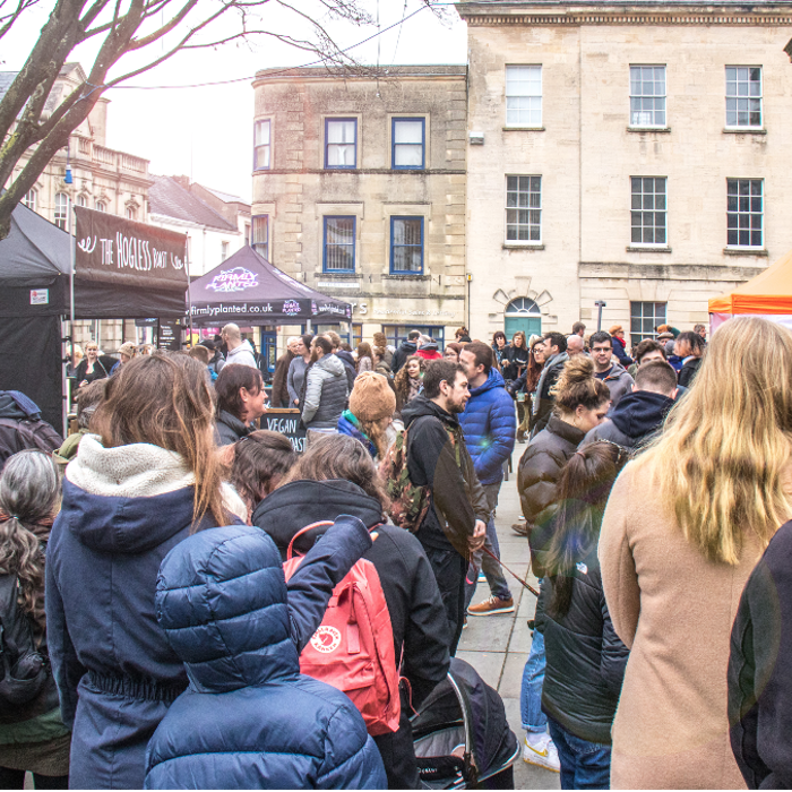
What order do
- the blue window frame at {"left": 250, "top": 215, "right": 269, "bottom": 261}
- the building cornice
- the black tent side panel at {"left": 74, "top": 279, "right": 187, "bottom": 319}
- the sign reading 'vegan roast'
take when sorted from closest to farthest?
the sign reading 'vegan roast'
the black tent side panel at {"left": 74, "top": 279, "right": 187, "bottom": 319}
the building cornice
the blue window frame at {"left": 250, "top": 215, "right": 269, "bottom": 261}

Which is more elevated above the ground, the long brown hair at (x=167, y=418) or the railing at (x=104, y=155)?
the railing at (x=104, y=155)

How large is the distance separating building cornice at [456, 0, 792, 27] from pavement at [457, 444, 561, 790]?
72.3ft

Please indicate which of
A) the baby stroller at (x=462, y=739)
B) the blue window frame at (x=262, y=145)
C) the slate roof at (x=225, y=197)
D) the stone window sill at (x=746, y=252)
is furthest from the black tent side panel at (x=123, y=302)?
the slate roof at (x=225, y=197)

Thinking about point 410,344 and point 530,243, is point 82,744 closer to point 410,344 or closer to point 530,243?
point 410,344

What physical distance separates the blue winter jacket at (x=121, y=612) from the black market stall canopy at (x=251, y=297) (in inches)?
487

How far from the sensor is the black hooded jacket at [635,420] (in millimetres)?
4496

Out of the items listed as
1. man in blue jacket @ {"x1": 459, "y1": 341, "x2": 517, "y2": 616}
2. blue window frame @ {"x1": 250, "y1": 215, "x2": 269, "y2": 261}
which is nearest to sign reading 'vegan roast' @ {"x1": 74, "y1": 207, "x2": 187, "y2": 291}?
man in blue jacket @ {"x1": 459, "y1": 341, "x2": 517, "y2": 616}

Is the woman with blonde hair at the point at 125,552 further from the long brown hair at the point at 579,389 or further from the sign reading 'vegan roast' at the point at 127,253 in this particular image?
the sign reading 'vegan roast' at the point at 127,253

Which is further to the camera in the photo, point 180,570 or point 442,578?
point 442,578

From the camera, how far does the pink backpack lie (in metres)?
2.18

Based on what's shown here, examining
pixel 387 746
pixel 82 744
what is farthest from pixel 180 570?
pixel 387 746

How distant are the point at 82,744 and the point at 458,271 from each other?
2406cm

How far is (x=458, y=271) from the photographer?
1004 inches

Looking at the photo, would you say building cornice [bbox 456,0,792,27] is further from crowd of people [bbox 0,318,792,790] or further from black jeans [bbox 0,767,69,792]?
black jeans [bbox 0,767,69,792]
